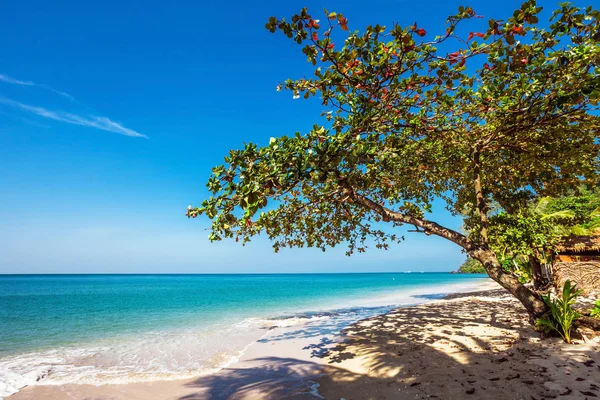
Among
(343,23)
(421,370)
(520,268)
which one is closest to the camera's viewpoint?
(343,23)

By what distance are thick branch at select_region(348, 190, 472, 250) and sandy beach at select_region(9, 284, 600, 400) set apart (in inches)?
97.3

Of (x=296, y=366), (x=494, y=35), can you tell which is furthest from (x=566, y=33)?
(x=296, y=366)

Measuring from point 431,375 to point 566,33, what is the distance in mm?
6088

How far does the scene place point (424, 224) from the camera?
809cm

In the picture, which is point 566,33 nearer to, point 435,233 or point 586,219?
point 435,233

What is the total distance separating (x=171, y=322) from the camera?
55.3 ft

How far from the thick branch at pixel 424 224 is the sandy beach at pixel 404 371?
2472 mm

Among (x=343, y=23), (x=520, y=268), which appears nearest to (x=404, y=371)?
(x=343, y=23)

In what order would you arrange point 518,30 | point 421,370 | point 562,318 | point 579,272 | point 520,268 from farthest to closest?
point 520,268 < point 579,272 < point 562,318 < point 421,370 < point 518,30

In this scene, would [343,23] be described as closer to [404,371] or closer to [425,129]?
[425,129]

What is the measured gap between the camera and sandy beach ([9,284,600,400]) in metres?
4.95

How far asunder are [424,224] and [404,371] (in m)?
3.61

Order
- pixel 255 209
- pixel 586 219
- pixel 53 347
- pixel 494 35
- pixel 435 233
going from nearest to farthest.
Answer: pixel 255 209 → pixel 494 35 → pixel 435 233 → pixel 586 219 → pixel 53 347

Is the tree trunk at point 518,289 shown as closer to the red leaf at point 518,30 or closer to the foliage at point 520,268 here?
the foliage at point 520,268
